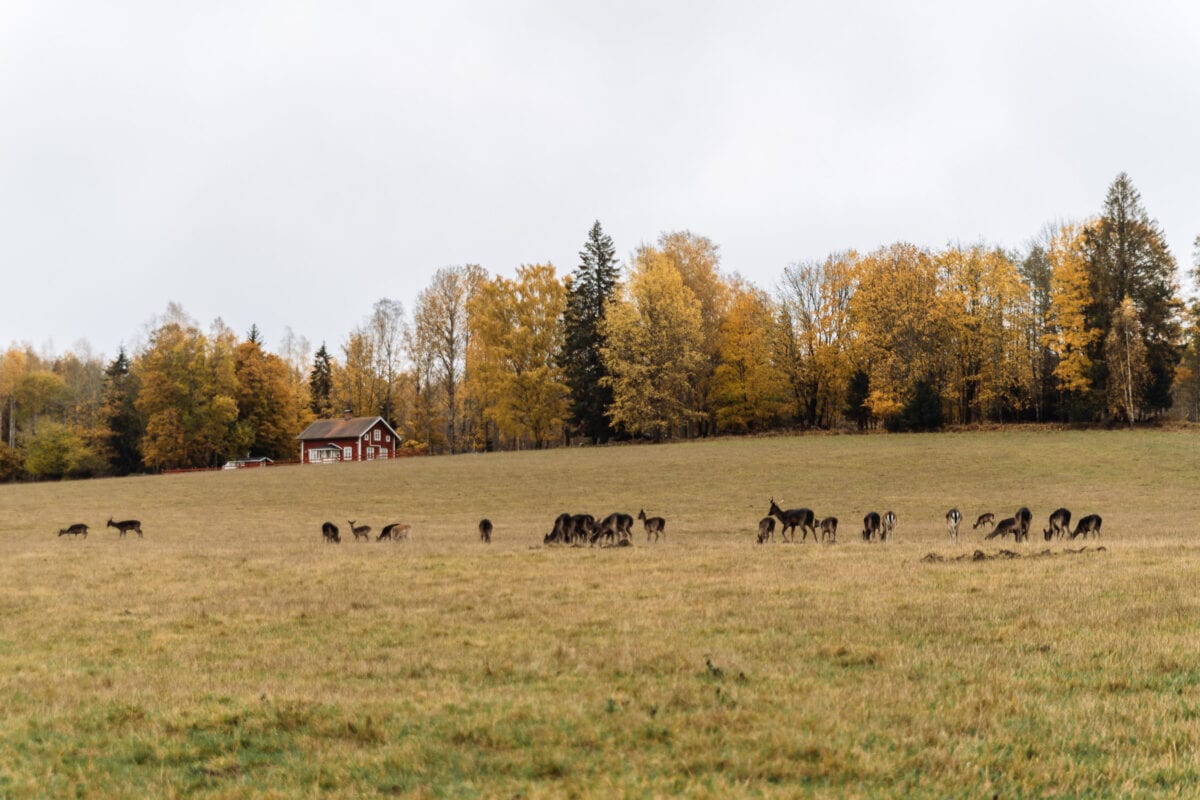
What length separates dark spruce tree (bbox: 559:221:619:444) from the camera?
2840 inches

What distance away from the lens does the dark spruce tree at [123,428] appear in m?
84.9

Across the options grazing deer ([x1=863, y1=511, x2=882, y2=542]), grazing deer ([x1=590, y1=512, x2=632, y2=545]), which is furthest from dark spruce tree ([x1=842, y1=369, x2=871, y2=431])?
grazing deer ([x1=590, y1=512, x2=632, y2=545])

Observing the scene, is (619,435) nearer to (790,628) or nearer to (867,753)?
(790,628)

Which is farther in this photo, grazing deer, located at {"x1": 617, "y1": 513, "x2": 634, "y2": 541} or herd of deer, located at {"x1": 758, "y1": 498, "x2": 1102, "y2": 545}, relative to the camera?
grazing deer, located at {"x1": 617, "y1": 513, "x2": 634, "y2": 541}

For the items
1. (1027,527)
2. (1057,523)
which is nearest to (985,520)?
(1057,523)

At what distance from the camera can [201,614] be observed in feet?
43.1

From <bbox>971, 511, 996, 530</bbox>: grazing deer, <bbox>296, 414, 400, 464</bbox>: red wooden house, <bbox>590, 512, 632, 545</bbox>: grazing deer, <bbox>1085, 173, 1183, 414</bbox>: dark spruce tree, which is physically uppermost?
<bbox>1085, 173, 1183, 414</bbox>: dark spruce tree

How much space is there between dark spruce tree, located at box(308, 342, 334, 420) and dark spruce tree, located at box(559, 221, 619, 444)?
3599 cm

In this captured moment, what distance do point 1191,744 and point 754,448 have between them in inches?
2074

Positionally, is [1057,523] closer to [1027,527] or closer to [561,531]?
[1027,527]

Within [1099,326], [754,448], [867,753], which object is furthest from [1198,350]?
[867,753]

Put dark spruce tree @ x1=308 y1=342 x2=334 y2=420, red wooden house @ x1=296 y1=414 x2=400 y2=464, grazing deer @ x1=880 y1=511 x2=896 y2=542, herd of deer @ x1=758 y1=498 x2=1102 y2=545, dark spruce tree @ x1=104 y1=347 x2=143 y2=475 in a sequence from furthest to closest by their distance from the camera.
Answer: dark spruce tree @ x1=308 y1=342 x2=334 y2=420 → dark spruce tree @ x1=104 y1=347 x2=143 y2=475 → red wooden house @ x1=296 y1=414 x2=400 y2=464 → grazing deer @ x1=880 y1=511 x2=896 y2=542 → herd of deer @ x1=758 y1=498 x2=1102 y2=545

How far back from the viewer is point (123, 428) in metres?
85.5

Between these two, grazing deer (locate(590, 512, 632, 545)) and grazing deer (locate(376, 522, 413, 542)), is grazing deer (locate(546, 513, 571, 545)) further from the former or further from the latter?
grazing deer (locate(376, 522, 413, 542))
